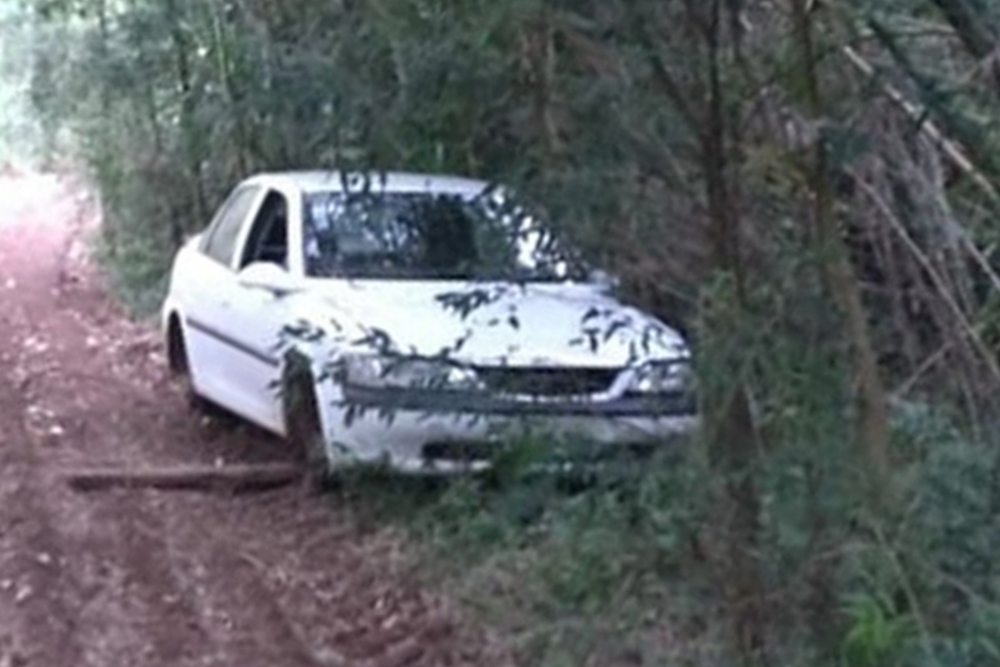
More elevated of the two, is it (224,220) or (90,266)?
(224,220)

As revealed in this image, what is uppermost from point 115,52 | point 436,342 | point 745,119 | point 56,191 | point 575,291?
point 745,119

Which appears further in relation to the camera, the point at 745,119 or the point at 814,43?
the point at 745,119

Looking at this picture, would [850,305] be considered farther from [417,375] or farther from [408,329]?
[408,329]

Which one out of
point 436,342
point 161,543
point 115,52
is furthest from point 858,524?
point 115,52

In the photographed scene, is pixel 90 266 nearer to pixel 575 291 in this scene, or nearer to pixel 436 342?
pixel 436 342

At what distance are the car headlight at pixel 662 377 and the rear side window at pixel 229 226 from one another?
6.07 metres

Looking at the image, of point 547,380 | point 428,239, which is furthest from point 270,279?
point 547,380

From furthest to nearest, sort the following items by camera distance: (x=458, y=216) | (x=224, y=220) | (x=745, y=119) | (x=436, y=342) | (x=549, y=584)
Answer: (x=224, y=220) → (x=436, y=342) → (x=549, y=584) → (x=458, y=216) → (x=745, y=119)

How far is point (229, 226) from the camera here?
13.6m

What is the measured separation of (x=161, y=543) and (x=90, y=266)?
50.3 ft

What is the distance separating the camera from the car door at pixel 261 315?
39.5 ft

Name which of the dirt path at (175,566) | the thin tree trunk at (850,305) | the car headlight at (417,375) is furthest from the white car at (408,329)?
the thin tree trunk at (850,305)

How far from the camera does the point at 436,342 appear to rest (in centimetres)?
993

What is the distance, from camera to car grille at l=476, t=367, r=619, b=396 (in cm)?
764
